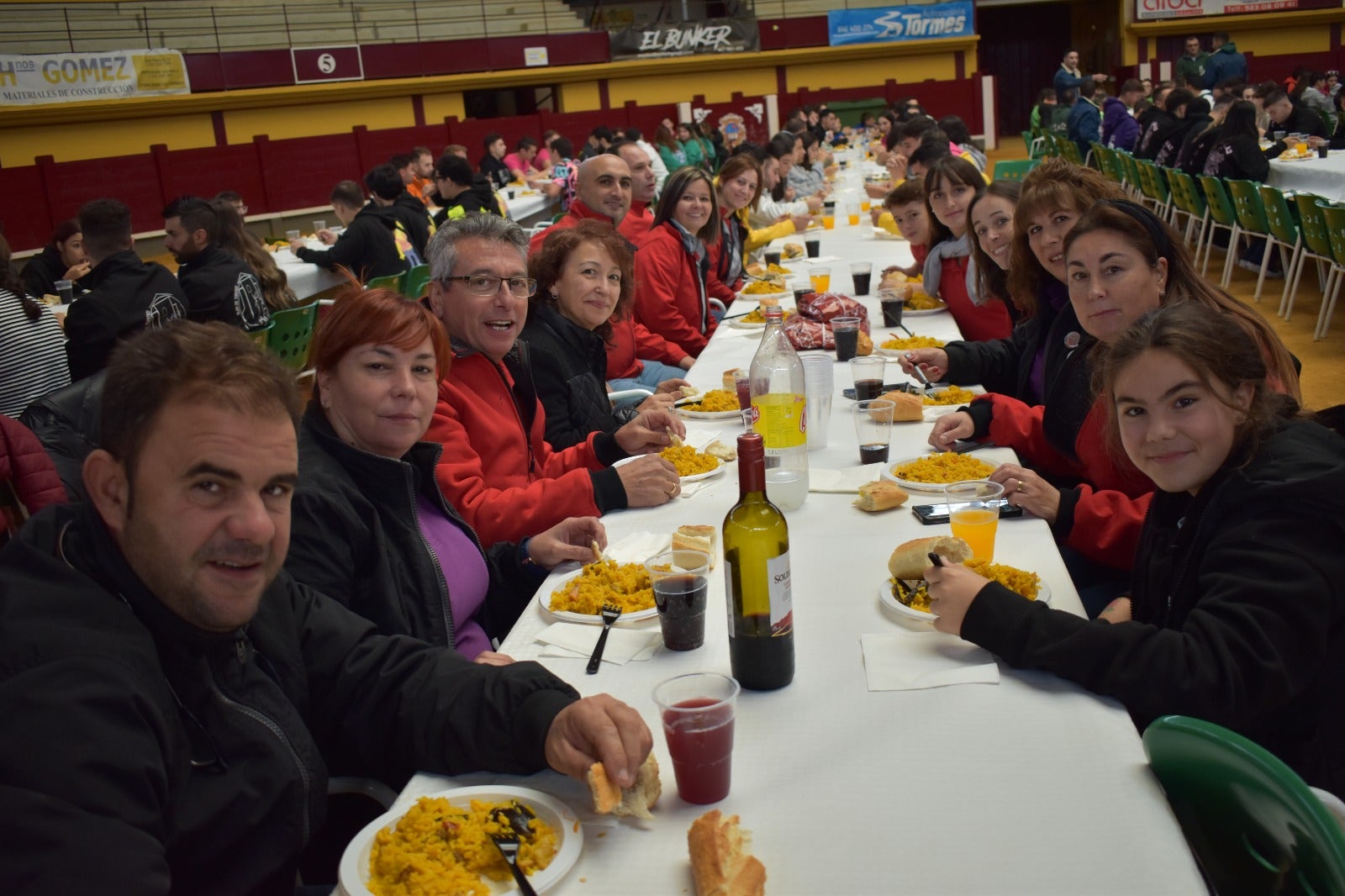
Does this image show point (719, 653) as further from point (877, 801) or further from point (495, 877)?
point (495, 877)

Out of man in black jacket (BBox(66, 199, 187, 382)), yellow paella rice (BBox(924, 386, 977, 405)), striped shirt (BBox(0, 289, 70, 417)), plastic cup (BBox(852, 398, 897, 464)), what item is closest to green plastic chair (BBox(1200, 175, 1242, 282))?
yellow paella rice (BBox(924, 386, 977, 405))

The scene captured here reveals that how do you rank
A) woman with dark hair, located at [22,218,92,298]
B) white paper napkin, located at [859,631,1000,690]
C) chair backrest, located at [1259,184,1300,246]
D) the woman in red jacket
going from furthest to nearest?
woman with dark hair, located at [22,218,92,298] → chair backrest, located at [1259,184,1300,246] → the woman in red jacket → white paper napkin, located at [859,631,1000,690]

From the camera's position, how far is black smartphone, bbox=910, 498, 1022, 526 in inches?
91.1

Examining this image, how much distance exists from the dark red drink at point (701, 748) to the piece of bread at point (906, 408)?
1.90 meters

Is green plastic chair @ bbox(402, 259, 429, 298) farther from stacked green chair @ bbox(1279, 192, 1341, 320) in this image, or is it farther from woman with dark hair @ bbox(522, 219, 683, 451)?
stacked green chair @ bbox(1279, 192, 1341, 320)

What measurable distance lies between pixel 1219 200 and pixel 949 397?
6.76 meters

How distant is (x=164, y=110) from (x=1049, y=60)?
22.0m

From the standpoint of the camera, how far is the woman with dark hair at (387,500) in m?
1.95

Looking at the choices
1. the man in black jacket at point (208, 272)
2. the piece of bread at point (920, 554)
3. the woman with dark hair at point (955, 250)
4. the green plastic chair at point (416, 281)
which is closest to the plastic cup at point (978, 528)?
the piece of bread at point (920, 554)

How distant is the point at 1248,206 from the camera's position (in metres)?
8.09

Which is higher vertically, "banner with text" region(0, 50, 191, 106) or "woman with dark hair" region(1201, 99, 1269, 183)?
"banner with text" region(0, 50, 191, 106)

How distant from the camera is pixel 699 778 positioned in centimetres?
138

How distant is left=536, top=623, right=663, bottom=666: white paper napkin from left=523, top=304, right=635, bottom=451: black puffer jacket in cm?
162

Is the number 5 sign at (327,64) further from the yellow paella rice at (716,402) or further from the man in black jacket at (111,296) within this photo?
the yellow paella rice at (716,402)
